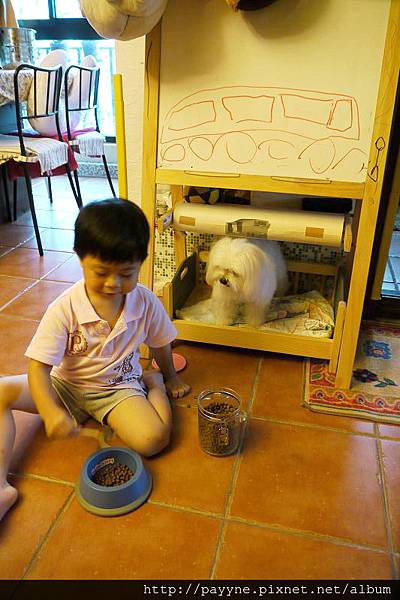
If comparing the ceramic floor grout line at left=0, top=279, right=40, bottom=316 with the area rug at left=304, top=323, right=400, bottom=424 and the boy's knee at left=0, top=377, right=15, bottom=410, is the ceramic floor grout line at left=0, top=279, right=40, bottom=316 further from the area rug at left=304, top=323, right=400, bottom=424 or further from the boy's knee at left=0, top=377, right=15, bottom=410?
the area rug at left=304, top=323, right=400, bottom=424

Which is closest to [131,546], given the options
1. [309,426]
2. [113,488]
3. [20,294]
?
[113,488]

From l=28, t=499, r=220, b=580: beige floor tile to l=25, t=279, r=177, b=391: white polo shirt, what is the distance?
0.31 m

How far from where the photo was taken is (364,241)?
1276mm

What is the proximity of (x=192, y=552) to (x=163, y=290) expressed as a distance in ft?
2.63

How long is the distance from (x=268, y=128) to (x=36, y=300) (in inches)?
46.1

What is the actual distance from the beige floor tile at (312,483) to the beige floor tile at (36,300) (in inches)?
39.2

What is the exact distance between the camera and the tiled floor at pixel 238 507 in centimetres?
93

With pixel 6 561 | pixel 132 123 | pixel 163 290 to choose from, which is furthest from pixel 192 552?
pixel 132 123

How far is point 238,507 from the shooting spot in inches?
41.4

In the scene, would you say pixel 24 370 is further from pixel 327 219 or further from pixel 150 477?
pixel 327 219

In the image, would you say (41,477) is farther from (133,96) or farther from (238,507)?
(133,96)

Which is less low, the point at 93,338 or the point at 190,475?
the point at 93,338

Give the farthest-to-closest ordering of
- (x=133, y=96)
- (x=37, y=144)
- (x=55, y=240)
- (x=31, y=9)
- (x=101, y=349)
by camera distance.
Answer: (x=31, y=9) < (x=55, y=240) < (x=37, y=144) < (x=133, y=96) < (x=101, y=349)
